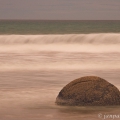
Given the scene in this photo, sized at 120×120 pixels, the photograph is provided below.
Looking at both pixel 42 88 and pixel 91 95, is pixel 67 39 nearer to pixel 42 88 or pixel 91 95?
pixel 42 88

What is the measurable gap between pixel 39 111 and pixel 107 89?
1.46 m

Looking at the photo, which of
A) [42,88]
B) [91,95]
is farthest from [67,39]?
[91,95]

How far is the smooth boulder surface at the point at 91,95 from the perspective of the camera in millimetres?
8836

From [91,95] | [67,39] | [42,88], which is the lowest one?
[91,95]

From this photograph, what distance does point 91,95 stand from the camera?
347 inches

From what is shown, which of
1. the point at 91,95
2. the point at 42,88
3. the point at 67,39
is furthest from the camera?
the point at 67,39

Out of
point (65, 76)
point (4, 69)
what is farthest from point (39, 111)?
point (4, 69)

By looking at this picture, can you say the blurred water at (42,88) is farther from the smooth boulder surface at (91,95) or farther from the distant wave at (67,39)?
the distant wave at (67,39)

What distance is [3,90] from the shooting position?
10.9 m

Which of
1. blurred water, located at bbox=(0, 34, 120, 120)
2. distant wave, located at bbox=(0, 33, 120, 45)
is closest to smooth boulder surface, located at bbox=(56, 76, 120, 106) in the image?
blurred water, located at bbox=(0, 34, 120, 120)

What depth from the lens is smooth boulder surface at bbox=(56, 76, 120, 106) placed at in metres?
8.84

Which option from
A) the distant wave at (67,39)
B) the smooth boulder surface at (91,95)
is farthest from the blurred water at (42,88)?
the distant wave at (67,39)

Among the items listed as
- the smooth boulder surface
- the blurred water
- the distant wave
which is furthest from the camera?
the distant wave

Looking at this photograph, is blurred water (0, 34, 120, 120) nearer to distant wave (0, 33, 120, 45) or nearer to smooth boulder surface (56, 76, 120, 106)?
smooth boulder surface (56, 76, 120, 106)
